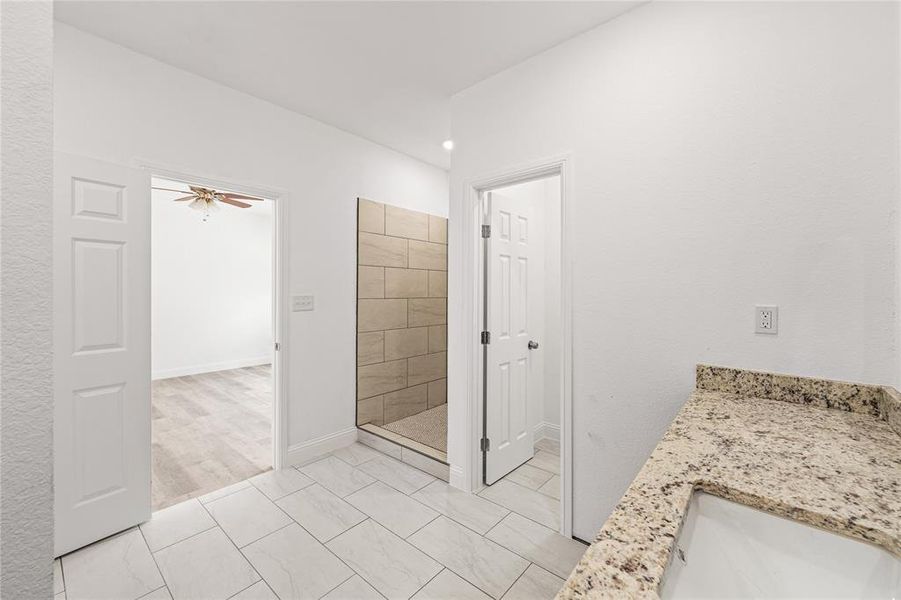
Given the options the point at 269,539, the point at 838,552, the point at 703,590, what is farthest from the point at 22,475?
the point at 269,539

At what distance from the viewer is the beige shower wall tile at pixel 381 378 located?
3.32m

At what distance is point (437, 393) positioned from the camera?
13.4ft

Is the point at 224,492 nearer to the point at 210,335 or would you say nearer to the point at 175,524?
the point at 175,524

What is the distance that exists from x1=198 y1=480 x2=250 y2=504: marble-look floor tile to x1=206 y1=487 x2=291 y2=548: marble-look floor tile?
1.7 inches

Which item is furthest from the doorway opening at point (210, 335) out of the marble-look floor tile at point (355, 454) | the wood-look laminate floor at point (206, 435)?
the marble-look floor tile at point (355, 454)

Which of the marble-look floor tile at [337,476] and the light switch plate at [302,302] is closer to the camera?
the marble-look floor tile at [337,476]

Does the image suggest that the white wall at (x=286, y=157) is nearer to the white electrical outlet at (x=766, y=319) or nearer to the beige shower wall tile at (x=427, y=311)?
the beige shower wall tile at (x=427, y=311)

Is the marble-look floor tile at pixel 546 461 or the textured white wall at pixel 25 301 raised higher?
the textured white wall at pixel 25 301

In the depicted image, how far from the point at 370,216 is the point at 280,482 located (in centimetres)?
222

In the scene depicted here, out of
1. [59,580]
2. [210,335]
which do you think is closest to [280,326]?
[59,580]

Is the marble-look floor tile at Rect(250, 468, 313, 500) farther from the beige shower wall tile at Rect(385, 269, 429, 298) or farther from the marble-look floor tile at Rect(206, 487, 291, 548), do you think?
the beige shower wall tile at Rect(385, 269, 429, 298)

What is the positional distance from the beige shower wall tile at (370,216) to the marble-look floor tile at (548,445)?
238 cm

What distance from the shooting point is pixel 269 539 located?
6.55ft

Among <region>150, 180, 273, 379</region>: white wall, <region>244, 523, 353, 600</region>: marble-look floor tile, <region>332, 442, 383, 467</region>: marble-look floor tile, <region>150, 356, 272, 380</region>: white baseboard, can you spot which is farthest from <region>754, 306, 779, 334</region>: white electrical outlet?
<region>150, 356, 272, 380</region>: white baseboard
